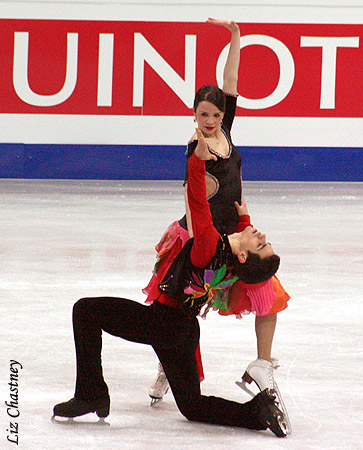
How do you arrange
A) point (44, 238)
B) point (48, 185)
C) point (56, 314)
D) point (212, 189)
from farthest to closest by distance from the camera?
point (48, 185) < point (44, 238) < point (56, 314) < point (212, 189)

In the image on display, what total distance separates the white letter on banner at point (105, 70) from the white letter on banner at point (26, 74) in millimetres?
333

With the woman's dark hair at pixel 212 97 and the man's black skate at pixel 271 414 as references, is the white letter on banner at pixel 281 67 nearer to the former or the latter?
the woman's dark hair at pixel 212 97

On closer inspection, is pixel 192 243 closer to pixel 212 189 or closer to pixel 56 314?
pixel 212 189

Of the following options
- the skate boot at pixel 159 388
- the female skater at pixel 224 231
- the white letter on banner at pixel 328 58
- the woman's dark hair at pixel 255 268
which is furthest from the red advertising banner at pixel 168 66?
the woman's dark hair at pixel 255 268

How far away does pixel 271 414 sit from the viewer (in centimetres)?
215

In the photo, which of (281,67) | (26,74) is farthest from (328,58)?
(26,74)

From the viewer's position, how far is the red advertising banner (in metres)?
11.0

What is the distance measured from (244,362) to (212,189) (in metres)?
0.76

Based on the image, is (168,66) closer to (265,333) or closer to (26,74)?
(26,74)

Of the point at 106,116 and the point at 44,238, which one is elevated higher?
the point at 106,116

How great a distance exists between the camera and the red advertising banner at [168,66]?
1096cm

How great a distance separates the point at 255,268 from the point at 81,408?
23.3 inches

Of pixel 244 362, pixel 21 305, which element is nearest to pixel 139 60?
pixel 21 305

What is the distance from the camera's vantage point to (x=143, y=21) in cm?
1102
